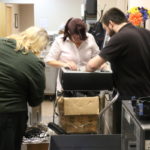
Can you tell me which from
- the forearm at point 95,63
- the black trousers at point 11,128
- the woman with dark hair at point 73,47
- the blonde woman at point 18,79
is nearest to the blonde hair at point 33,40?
the blonde woman at point 18,79

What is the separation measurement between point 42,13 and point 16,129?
503 centimetres

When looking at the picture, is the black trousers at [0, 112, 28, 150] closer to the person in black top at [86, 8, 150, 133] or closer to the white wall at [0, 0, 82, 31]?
the person in black top at [86, 8, 150, 133]

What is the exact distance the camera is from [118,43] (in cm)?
198

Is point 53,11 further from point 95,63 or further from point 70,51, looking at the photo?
point 95,63

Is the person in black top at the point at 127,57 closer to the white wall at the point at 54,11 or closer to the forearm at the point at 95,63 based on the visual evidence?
the forearm at the point at 95,63

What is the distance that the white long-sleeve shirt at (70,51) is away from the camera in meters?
2.73

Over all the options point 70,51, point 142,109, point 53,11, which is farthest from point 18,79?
point 53,11

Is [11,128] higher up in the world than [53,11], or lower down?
lower down

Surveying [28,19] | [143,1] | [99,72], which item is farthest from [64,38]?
[28,19]

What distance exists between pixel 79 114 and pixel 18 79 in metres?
0.73

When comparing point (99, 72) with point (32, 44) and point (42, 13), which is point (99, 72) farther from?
point (42, 13)

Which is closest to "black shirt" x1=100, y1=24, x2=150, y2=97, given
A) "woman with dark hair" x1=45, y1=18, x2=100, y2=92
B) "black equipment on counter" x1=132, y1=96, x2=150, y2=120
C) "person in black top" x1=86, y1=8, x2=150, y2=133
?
"person in black top" x1=86, y1=8, x2=150, y2=133

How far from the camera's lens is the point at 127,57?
2.03 meters

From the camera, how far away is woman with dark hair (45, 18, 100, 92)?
266 cm
